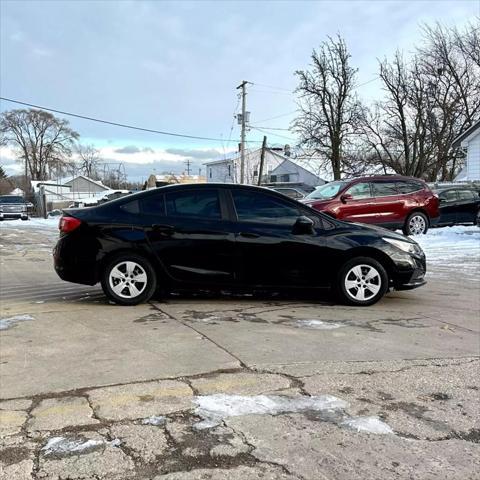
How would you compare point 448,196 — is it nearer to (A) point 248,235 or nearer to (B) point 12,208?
(A) point 248,235

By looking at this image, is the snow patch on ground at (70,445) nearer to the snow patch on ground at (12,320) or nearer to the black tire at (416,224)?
the snow patch on ground at (12,320)

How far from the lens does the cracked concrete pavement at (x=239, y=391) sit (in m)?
3.16

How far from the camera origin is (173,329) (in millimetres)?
5859

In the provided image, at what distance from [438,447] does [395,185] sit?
12025 mm

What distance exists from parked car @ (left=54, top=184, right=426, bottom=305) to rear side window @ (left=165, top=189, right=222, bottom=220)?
0.01 metres

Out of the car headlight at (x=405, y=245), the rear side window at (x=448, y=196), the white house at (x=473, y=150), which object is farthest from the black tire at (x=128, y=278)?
the white house at (x=473, y=150)

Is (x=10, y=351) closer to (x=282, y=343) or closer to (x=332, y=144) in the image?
(x=282, y=343)

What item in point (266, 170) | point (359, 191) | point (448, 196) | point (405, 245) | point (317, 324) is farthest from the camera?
point (266, 170)

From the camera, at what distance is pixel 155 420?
3.66 meters

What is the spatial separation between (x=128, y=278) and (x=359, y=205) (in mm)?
8549

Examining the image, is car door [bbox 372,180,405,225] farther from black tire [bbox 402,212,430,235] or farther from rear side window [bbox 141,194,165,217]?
rear side window [bbox 141,194,165,217]

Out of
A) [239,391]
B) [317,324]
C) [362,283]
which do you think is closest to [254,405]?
[239,391]

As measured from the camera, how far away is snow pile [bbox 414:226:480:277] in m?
11.0

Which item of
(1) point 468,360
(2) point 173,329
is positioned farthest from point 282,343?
(1) point 468,360
